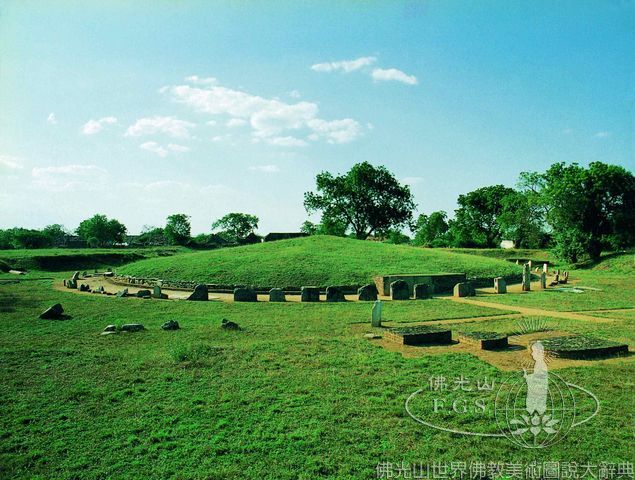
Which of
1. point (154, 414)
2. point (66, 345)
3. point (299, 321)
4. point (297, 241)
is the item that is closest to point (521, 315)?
point (299, 321)

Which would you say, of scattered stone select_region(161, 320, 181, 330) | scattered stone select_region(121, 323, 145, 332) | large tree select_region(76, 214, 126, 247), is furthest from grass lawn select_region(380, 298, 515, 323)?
large tree select_region(76, 214, 126, 247)

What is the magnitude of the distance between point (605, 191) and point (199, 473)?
50.4 metres

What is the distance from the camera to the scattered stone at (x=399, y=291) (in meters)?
21.1

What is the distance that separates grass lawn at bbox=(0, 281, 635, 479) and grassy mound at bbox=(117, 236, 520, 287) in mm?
13771

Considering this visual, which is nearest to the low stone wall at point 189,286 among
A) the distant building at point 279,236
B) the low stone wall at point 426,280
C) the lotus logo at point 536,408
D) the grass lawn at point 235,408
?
the low stone wall at point 426,280

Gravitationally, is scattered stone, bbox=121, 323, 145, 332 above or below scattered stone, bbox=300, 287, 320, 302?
below

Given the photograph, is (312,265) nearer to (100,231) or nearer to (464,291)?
(464,291)

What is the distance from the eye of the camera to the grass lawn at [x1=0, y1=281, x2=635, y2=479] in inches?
198

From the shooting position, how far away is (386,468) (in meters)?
4.84

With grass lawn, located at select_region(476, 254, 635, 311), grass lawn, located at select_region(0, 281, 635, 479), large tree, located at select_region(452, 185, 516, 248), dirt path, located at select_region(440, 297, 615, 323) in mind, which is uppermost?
large tree, located at select_region(452, 185, 516, 248)

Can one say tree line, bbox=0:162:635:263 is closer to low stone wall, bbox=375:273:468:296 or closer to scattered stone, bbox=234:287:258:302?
low stone wall, bbox=375:273:468:296

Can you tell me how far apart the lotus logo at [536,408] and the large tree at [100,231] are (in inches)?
4075

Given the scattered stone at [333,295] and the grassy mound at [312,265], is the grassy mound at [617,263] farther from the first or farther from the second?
the scattered stone at [333,295]

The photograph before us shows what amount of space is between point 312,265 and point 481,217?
185 feet
